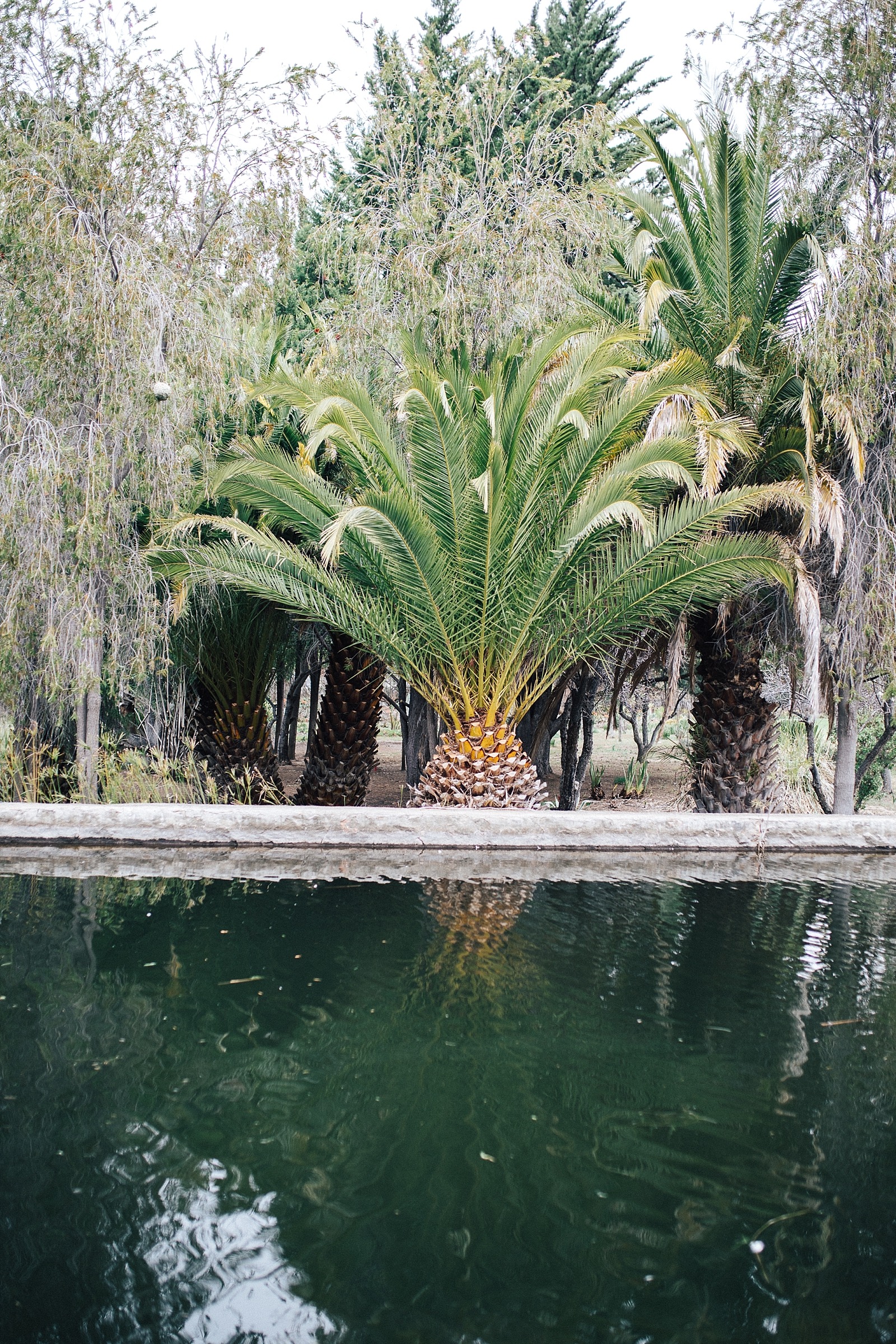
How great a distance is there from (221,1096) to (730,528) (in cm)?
748

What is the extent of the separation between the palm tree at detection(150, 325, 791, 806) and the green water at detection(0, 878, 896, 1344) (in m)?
3.64

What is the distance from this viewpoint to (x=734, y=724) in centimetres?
964

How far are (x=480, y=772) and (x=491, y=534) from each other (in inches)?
83.4

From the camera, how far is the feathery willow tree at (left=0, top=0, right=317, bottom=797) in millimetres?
7898

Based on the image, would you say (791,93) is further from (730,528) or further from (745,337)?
(730,528)

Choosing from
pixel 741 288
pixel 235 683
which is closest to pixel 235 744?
pixel 235 683

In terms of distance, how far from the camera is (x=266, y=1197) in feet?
8.57

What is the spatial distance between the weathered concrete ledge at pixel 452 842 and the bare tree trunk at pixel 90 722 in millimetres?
1499

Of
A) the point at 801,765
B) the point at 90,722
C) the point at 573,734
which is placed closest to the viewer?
the point at 90,722

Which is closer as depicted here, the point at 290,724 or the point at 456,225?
the point at 456,225

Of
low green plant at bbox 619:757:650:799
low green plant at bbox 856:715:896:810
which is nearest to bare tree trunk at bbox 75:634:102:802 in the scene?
low green plant at bbox 619:757:650:799

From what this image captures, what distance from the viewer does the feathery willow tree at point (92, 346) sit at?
7898 mm

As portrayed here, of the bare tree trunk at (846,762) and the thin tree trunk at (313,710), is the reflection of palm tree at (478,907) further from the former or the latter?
the thin tree trunk at (313,710)

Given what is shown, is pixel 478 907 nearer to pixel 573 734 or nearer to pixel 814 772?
pixel 573 734
